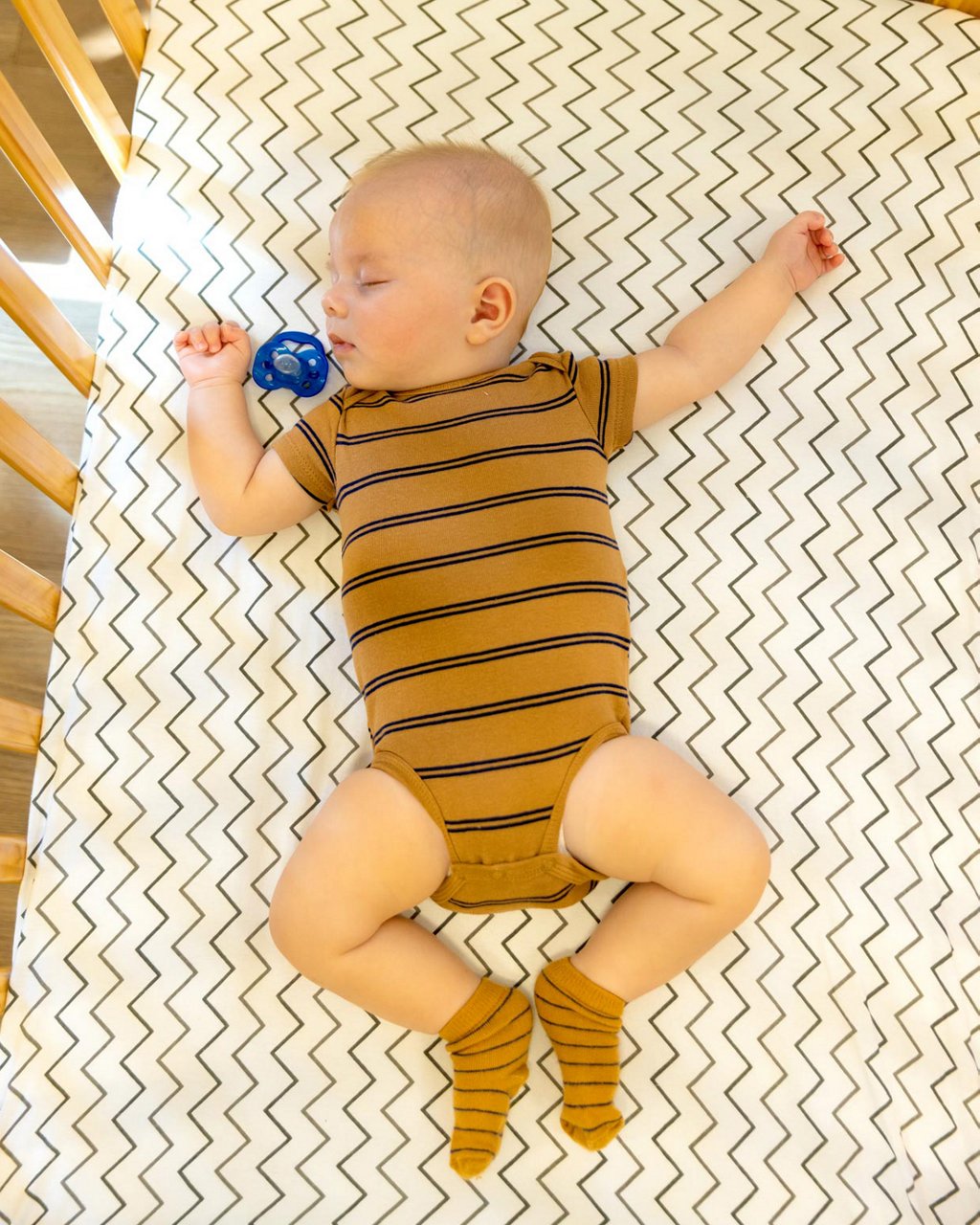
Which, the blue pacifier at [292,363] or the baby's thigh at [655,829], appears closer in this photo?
the baby's thigh at [655,829]

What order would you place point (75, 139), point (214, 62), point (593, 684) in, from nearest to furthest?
point (593, 684), point (214, 62), point (75, 139)

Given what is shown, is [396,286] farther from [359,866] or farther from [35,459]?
[359,866]

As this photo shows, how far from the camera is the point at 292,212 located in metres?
1.34

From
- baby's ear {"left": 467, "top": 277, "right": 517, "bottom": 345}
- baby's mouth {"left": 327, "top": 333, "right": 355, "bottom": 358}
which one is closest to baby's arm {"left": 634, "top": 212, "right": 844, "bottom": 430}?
baby's ear {"left": 467, "top": 277, "right": 517, "bottom": 345}

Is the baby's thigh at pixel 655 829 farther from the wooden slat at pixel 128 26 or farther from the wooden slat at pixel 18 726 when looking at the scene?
the wooden slat at pixel 128 26

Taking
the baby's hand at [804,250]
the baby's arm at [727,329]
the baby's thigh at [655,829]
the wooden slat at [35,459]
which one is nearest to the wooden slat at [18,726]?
the wooden slat at [35,459]

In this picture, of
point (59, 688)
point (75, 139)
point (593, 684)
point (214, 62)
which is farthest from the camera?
point (75, 139)

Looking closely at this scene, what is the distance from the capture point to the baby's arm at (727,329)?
1.23 meters

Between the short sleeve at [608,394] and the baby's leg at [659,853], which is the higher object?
the short sleeve at [608,394]

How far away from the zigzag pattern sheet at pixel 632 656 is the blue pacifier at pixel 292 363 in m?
0.05

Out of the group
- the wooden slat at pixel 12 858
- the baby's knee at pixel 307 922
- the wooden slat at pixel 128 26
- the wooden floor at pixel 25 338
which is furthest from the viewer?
the wooden floor at pixel 25 338

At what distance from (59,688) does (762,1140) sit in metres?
0.89

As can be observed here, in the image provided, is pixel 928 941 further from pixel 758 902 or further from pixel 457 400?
pixel 457 400

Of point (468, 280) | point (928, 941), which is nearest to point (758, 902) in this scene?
point (928, 941)
